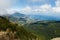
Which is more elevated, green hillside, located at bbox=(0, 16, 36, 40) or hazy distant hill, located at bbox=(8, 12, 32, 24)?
hazy distant hill, located at bbox=(8, 12, 32, 24)

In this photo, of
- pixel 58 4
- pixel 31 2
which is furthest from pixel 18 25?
pixel 58 4

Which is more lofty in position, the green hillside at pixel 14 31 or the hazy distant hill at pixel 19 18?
the hazy distant hill at pixel 19 18

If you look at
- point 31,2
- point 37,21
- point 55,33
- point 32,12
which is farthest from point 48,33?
point 31,2

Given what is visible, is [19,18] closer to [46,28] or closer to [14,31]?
[14,31]

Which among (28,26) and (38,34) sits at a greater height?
(28,26)

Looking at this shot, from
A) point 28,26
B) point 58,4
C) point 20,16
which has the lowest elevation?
point 28,26

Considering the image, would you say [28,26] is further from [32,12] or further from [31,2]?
[31,2]

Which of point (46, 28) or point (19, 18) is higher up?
point (19, 18)

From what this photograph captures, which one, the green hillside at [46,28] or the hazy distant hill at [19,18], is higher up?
the hazy distant hill at [19,18]

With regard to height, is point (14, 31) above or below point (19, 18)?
below

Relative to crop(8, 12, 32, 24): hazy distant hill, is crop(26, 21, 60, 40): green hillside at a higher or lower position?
lower

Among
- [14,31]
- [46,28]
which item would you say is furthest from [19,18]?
[46,28]
